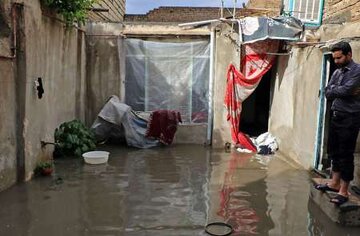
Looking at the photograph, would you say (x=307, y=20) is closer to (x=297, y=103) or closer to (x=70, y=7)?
(x=297, y=103)

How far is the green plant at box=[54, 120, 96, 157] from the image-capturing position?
7.66 m

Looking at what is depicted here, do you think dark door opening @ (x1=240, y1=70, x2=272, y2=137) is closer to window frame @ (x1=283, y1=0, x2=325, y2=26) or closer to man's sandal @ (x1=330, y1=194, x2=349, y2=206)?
window frame @ (x1=283, y1=0, x2=325, y2=26)

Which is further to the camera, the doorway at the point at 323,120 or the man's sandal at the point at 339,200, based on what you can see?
the doorway at the point at 323,120

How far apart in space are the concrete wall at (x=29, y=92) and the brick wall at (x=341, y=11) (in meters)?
5.57

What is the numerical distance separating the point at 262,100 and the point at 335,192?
27.4 ft

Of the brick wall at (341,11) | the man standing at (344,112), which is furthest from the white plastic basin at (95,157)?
the brick wall at (341,11)

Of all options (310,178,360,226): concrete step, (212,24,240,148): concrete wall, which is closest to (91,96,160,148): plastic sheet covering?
(212,24,240,148): concrete wall

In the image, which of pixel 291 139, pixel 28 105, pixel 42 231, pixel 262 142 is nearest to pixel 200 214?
pixel 42 231

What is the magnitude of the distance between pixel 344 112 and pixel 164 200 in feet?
8.53

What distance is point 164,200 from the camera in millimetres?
5312

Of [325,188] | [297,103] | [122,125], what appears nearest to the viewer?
[325,188]

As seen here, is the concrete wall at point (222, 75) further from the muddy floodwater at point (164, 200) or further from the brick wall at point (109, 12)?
the brick wall at point (109, 12)

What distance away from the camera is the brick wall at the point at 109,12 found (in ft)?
35.9

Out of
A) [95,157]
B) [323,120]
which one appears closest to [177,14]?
[95,157]
